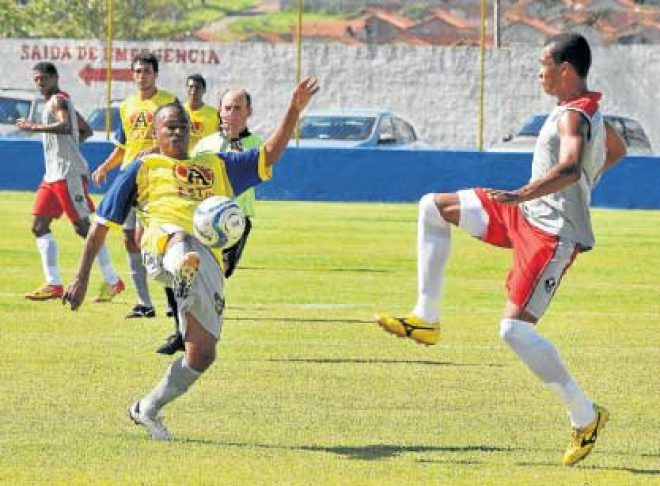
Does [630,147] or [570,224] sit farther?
[630,147]

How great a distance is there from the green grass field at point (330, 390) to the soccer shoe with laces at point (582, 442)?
0.09m

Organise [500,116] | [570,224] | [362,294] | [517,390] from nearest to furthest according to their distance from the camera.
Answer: [570,224] < [517,390] < [362,294] < [500,116]

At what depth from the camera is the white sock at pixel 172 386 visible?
996 centimetres

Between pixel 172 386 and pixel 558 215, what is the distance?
→ 82.1 inches

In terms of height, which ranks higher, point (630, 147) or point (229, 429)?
point (229, 429)

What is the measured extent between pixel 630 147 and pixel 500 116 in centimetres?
1022

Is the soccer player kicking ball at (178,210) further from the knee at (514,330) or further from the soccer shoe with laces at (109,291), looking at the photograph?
the soccer shoe with laces at (109,291)

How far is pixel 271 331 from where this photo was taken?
15.5m

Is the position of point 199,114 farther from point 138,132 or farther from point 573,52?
point 573,52

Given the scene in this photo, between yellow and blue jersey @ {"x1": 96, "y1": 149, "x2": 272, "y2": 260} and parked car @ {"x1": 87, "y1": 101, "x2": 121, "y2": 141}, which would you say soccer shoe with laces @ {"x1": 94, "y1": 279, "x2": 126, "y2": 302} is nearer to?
yellow and blue jersey @ {"x1": 96, "y1": 149, "x2": 272, "y2": 260}

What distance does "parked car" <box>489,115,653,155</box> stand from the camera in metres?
38.8

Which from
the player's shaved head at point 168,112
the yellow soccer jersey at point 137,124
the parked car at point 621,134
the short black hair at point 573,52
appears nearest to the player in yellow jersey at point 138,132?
the yellow soccer jersey at point 137,124

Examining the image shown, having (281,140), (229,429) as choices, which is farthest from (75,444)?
(281,140)

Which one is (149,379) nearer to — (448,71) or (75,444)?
(75,444)
